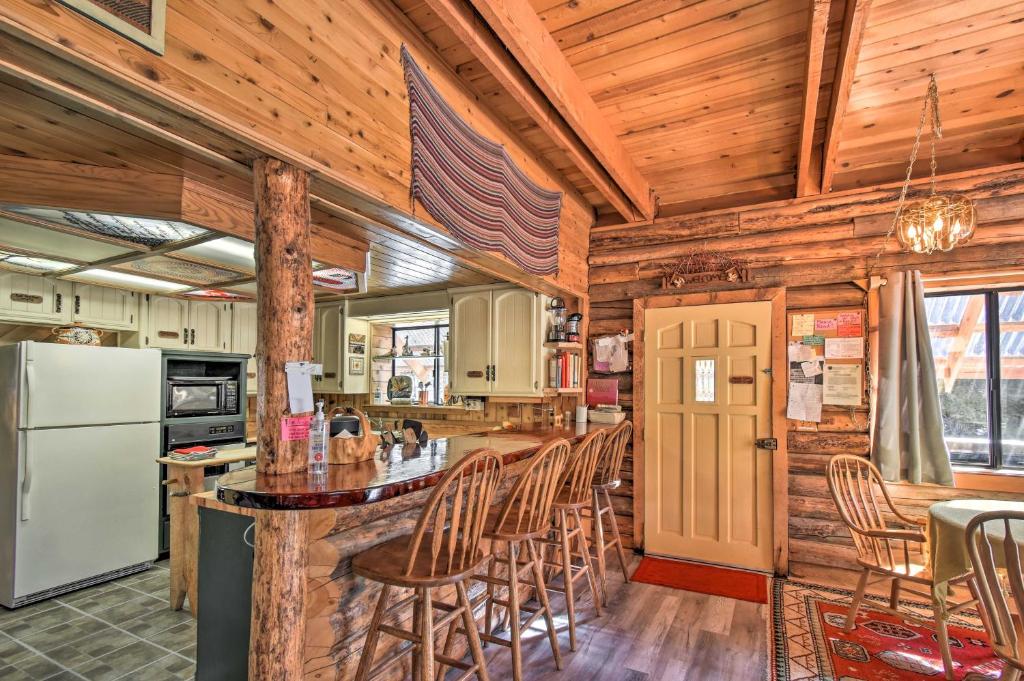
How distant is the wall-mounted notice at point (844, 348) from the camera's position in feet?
11.9

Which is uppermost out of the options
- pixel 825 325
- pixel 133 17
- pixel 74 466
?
pixel 133 17

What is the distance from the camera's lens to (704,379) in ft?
13.5

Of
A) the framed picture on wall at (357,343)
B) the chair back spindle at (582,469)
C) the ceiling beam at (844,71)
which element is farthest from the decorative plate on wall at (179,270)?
the ceiling beam at (844,71)

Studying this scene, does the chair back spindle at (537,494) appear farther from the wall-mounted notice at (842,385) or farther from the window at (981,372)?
the window at (981,372)

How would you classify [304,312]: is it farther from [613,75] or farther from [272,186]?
[613,75]

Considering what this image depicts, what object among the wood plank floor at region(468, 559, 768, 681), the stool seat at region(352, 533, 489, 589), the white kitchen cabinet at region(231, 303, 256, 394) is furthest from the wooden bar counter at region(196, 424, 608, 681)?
the white kitchen cabinet at region(231, 303, 256, 394)

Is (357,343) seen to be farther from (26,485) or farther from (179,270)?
(26,485)

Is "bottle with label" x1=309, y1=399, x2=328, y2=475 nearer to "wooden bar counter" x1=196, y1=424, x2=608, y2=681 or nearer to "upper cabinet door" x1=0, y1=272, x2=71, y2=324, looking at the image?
"wooden bar counter" x1=196, y1=424, x2=608, y2=681

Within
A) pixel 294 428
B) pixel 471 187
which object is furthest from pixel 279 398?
pixel 471 187

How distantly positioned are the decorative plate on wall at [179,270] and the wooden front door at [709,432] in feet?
10.2

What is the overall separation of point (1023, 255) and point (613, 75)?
281 centimetres

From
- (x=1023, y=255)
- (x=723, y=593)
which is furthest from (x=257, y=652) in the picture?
(x=1023, y=255)

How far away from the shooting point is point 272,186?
5.82 ft

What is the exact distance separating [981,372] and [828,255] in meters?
1.28
